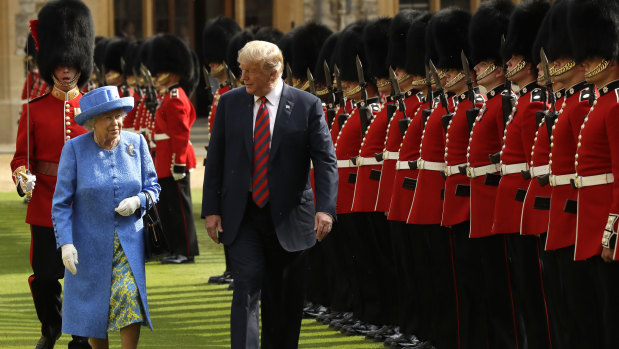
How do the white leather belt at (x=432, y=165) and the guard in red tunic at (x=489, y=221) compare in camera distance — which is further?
the white leather belt at (x=432, y=165)

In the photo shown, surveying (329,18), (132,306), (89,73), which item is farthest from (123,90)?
(329,18)

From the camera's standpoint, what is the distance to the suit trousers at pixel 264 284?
218 inches

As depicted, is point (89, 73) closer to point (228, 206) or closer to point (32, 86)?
point (228, 206)

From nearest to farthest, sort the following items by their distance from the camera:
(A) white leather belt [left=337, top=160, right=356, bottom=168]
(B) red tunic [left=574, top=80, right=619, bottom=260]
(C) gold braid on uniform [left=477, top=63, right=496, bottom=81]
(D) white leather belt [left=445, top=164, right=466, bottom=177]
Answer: (B) red tunic [left=574, top=80, right=619, bottom=260] → (D) white leather belt [left=445, top=164, right=466, bottom=177] → (C) gold braid on uniform [left=477, top=63, right=496, bottom=81] → (A) white leather belt [left=337, top=160, right=356, bottom=168]

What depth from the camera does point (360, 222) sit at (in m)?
7.41

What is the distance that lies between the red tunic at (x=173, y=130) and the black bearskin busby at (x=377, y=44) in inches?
115

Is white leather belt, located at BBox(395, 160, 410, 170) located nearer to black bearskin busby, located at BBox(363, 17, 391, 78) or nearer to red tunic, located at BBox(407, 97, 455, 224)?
red tunic, located at BBox(407, 97, 455, 224)

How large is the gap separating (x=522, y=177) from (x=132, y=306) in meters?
1.64

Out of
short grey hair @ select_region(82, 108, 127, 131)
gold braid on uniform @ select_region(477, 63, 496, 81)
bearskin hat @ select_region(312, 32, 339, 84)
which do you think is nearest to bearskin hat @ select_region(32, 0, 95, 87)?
short grey hair @ select_region(82, 108, 127, 131)

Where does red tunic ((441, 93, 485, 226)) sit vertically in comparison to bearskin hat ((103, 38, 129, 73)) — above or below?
below

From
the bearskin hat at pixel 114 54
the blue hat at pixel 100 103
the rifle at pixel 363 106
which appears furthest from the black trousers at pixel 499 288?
the bearskin hat at pixel 114 54

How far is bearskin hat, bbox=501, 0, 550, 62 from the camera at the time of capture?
6.08m

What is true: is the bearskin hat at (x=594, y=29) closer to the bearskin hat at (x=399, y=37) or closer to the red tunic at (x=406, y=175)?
the red tunic at (x=406, y=175)

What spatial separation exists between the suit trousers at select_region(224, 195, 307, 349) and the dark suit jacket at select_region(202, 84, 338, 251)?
6 centimetres
